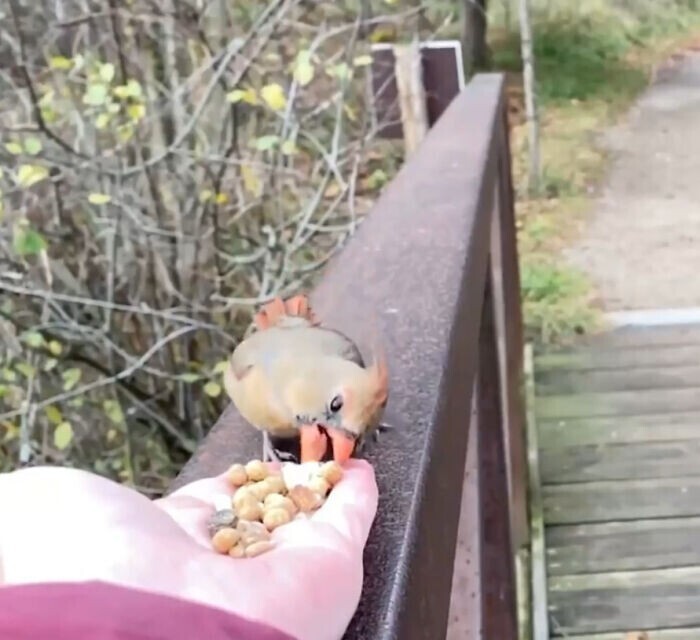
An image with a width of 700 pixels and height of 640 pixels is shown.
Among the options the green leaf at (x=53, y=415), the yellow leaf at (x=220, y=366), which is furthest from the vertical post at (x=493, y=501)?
the green leaf at (x=53, y=415)

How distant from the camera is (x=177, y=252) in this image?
2.29 m

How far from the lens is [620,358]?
3451 millimetres

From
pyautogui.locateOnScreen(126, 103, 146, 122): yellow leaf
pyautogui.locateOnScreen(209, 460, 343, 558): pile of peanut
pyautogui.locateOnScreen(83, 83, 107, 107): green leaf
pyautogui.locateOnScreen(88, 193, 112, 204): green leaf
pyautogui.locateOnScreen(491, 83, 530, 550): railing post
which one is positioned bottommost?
pyautogui.locateOnScreen(491, 83, 530, 550): railing post

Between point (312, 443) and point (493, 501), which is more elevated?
point (312, 443)

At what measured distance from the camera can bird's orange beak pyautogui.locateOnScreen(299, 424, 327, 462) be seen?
0.57 meters

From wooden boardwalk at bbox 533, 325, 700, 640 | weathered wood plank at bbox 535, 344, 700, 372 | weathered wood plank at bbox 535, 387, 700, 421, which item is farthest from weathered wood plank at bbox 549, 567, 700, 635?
weathered wood plank at bbox 535, 344, 700, 372

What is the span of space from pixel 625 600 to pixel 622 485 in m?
0.39

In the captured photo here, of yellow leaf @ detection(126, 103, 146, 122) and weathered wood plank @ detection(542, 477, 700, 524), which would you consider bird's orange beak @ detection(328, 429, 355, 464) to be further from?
weathered wood plank @ detection(542, 477, 700, 524)

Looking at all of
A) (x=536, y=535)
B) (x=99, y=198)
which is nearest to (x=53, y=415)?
(x=99, y=198)

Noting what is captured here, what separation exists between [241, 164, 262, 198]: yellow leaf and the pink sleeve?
1976 millimetres

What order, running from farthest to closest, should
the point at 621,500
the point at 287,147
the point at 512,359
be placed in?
1. the point at 621,500
2. the point at 512,359
3. the point at 287,147

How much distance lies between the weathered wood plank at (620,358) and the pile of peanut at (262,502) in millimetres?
2932

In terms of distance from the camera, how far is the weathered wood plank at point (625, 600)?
2428 millimetres

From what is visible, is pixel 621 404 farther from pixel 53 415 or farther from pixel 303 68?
pixel 53 415
